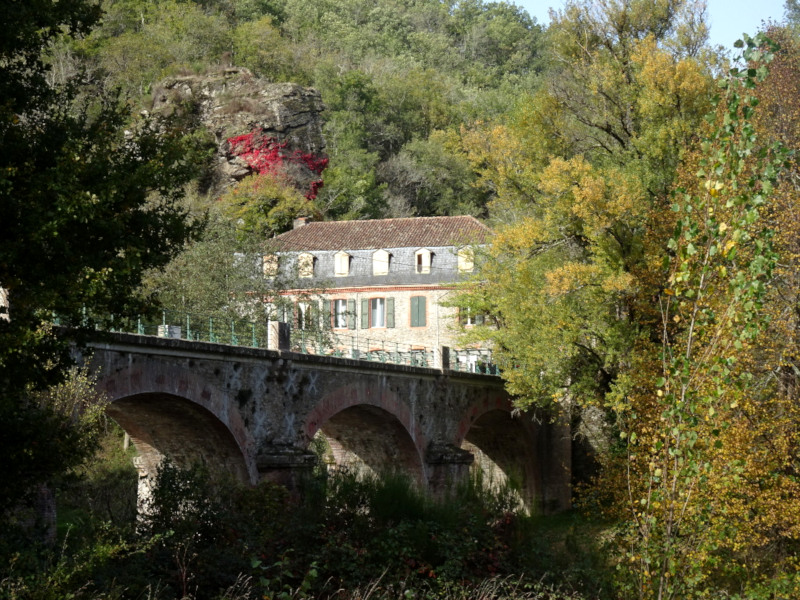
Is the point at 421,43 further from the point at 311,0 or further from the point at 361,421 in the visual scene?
the point at 361,421

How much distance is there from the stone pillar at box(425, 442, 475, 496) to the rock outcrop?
24.3 m

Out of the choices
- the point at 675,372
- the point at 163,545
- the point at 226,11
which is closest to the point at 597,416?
the point at 163,545

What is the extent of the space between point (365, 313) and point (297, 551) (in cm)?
3380

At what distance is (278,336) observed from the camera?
24984 mm

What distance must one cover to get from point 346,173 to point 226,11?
23.6 m

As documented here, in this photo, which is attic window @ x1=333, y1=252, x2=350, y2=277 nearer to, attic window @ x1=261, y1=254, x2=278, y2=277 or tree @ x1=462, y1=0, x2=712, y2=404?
attic window @ x1=261, y1=254, x2=278, y2=277

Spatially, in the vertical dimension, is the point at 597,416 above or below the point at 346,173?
below

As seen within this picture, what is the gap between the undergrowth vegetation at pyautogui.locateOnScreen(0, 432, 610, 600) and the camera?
11.9m

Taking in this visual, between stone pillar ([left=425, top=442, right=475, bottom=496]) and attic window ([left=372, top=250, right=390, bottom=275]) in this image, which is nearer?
stone pillar ([left=425, top=442, right=475, bottom=496])

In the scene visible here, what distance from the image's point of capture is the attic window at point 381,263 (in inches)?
1896

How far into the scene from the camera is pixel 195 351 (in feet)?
71.9

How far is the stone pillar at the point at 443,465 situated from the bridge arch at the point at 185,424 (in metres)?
8.93

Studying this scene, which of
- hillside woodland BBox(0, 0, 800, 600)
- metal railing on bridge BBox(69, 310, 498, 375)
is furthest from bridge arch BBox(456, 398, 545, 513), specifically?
hillside woodland BBox(0, 0, 800, 600)

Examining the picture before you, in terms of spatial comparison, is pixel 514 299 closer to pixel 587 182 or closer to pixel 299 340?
pixel 587 182
